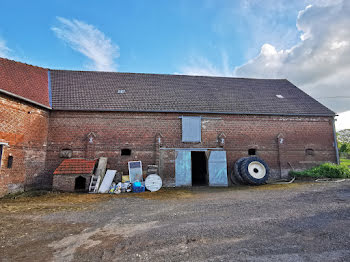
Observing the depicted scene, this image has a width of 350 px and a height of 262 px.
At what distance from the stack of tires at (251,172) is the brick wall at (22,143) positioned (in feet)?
Result: 35.2

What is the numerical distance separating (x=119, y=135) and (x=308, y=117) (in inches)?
501

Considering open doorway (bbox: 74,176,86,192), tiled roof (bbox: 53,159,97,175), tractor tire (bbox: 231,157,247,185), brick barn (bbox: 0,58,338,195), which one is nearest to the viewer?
tiled roof (bbox: 53,159,97,175)

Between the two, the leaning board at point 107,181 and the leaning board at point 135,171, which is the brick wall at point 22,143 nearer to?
the leaning board at point 107,181

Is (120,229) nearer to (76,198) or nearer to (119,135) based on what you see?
(76,198)

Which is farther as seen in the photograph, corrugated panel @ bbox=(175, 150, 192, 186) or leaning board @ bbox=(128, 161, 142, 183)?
corrugated panel @ bbox=(175, 150, 192, 186)

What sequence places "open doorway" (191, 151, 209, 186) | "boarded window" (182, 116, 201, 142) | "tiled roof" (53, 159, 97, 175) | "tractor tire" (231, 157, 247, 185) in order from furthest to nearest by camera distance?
1. "open doorway" (191, 151, 209, 186)
2. "boarded window" (182, 116, 201, 142)
3. "tractor tire" (231, 157, 247, 185)
4. "tiled roof" (53, 159, 97, 175)

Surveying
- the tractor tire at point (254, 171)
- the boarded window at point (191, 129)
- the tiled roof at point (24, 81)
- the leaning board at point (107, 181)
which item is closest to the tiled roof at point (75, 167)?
the leaning board at point (107, 181)

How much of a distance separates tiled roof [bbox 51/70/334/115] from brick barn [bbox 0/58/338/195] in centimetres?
7

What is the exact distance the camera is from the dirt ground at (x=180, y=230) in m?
3.36

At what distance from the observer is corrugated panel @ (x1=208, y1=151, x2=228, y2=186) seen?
11719 millimetres

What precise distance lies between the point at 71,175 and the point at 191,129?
277 inches

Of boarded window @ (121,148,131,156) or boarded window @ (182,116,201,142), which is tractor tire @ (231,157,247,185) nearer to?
boarded window @ (182,116,201,142)

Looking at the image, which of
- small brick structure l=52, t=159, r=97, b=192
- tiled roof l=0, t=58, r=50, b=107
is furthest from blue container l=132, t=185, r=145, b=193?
tiled roof l=0, t=58, r=50, b=107

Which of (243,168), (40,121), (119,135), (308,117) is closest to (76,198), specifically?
(119,135)
